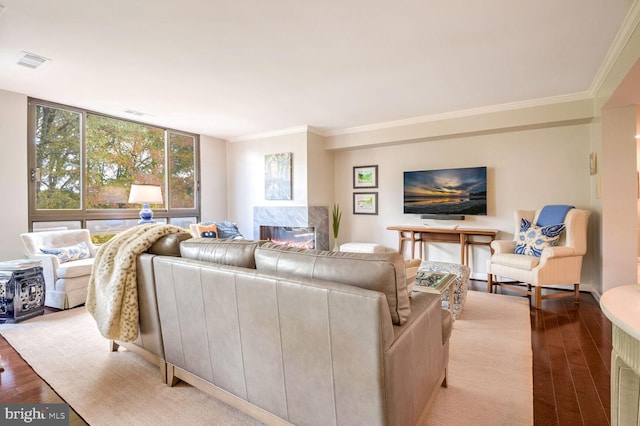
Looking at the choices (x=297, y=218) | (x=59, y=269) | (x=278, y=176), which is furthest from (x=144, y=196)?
(x=297, y=218)

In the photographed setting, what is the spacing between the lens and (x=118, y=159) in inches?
187

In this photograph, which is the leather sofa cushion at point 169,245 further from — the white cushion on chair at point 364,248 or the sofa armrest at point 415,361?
the white cushion on chair at point 364,248

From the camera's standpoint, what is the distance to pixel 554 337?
262cm

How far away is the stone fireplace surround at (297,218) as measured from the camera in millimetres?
5438

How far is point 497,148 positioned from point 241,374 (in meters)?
4.59

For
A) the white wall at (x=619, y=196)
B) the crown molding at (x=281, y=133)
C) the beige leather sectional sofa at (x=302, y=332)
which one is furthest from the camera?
the crown molding at (x=281, y=133)

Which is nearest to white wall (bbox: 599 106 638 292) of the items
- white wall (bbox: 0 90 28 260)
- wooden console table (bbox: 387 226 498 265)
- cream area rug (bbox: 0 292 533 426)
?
wooden console table (bbox: 387 226 498 265)

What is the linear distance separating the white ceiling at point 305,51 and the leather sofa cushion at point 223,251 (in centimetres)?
160

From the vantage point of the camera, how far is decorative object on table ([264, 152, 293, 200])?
5.54 meters

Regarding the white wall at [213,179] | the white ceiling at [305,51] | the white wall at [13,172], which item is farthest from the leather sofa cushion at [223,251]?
the white wall at [213,179]

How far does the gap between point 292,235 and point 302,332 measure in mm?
4608

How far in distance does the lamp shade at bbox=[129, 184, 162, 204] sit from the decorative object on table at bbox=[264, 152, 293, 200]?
1935 millimetres

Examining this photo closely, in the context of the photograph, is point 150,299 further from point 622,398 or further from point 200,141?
point 200,141

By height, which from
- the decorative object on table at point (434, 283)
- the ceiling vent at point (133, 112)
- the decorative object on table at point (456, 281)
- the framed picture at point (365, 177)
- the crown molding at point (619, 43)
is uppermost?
the ceiling vent at point (133, 112)
